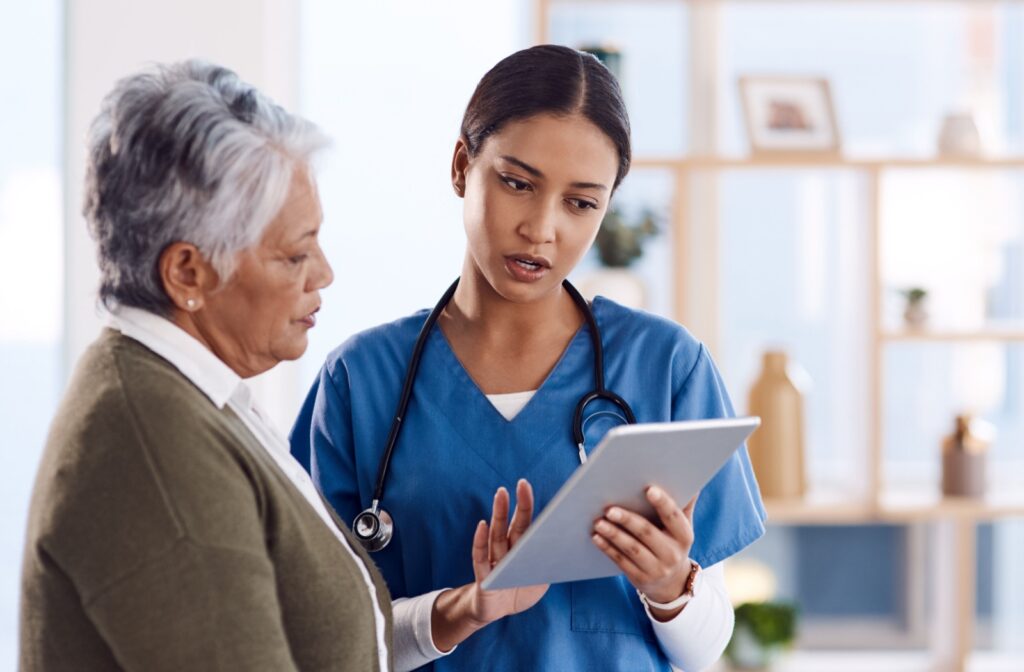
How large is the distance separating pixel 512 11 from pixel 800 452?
4.36ft

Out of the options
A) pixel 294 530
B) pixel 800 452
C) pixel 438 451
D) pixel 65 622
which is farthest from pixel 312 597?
pixel 800 452

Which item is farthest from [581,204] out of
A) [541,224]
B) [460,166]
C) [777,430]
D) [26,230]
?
[26,230]

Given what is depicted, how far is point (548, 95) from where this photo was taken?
1309mm

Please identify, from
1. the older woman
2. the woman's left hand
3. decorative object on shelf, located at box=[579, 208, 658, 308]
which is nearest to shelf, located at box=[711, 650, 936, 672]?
decorative object on shelf, located at box=[579, 208, 658, 308]

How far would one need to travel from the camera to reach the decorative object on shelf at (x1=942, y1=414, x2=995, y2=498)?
279 cm

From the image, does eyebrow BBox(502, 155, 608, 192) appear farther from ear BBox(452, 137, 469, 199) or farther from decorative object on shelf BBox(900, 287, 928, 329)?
decorative object on shelf BBox(900, 287, 928, 329)

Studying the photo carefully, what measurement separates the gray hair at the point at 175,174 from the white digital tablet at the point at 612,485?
1.20 feet

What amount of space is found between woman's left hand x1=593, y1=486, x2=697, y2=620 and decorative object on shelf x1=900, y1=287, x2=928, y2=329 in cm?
183

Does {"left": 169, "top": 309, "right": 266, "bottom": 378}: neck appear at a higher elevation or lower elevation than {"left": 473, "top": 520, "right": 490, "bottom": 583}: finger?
higher

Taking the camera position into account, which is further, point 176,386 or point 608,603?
point 608,603

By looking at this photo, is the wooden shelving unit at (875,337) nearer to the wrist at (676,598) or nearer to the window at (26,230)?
the window at (26,230)

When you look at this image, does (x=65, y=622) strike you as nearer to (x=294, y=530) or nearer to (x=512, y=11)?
(x=294, y=530)

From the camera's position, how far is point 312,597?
1003mm

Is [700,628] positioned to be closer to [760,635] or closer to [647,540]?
[647,540]
